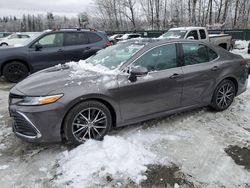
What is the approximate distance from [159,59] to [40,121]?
2.16 meters

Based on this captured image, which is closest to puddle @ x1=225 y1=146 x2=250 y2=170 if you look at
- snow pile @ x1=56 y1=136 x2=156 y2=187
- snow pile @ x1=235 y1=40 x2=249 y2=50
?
snow pile @ x1=56 y1=136 x2=156 y2=187

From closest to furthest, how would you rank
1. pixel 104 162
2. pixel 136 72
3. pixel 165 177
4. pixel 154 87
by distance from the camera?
1. pixel 165 177
2. pixel 104 162
3. pixel 136 72
4. pixel 154 87

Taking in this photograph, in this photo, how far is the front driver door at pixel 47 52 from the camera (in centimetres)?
781

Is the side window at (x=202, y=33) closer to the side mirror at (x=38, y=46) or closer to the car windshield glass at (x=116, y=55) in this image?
the side mirror at (x=38, y=46)

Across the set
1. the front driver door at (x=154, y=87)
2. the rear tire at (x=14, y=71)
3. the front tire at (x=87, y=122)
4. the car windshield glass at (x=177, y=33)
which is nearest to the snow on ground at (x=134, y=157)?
the front tire at (x=87, y=122)

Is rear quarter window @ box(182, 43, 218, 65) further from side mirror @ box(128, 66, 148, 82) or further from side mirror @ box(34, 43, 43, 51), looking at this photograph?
side mirror @ box(34, 43, 43, 51)

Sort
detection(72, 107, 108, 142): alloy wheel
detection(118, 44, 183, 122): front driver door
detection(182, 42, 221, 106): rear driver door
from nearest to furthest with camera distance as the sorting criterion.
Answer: detection(72, 107, 108, 142): alloy wheel
detection(118, 44, 183, 122): front driver door
detection(182, 42, 221, 106): rear driver door

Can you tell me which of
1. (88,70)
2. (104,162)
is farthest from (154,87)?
(104,162)

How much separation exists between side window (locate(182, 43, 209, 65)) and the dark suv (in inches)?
182

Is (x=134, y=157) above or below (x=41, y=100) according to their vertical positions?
below

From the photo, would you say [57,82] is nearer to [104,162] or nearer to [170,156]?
[104,162]

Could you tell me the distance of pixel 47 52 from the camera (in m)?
7.93

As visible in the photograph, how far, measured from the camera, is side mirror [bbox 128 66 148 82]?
3678 mm

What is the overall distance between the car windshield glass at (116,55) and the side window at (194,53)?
866 mm
